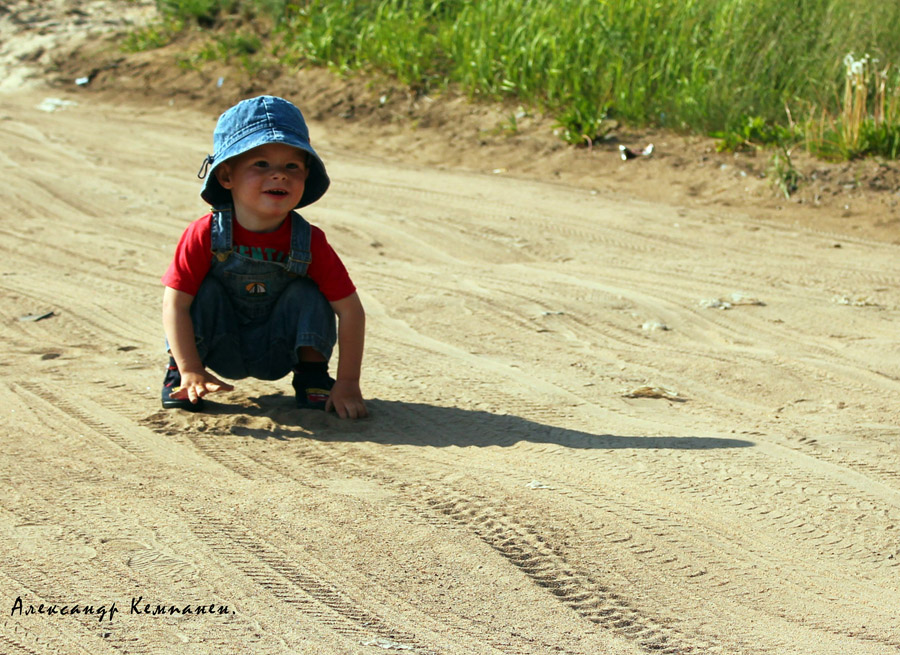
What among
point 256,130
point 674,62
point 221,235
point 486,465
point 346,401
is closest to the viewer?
point 486,465

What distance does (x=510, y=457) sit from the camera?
317 centimetres

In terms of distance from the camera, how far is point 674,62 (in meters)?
8.59

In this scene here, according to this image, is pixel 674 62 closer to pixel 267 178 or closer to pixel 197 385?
pixel 267 178

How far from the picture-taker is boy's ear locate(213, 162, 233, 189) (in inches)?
132

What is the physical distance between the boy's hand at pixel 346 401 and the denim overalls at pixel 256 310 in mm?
135

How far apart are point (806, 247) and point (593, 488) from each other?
3951mm

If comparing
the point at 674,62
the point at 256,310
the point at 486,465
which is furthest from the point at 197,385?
the point at 674,62

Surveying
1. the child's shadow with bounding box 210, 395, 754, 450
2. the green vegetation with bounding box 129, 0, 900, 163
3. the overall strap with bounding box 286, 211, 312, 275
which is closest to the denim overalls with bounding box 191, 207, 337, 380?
the overall strap with bounding box 286, 211, 312, 275

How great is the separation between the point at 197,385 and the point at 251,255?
1.51ft

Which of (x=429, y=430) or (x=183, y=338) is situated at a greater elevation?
(x=183, y=338)

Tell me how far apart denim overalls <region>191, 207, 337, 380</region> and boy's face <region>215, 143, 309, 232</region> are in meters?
0.11

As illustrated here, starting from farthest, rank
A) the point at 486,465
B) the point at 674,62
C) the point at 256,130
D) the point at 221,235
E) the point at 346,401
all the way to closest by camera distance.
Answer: the point at 674,62 → the point at 346,401 → the point at 221,235 → the point at 256,130 → the point at 486,465

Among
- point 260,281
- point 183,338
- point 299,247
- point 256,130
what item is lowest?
point 183,338

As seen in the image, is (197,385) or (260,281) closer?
(197,385)
